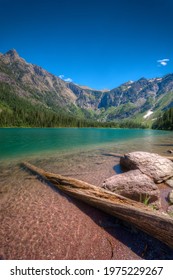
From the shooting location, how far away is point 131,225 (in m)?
6.22

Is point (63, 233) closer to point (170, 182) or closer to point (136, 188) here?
point (136, 188)

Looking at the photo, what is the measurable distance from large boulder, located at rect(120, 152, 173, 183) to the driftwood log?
5738 millimetres

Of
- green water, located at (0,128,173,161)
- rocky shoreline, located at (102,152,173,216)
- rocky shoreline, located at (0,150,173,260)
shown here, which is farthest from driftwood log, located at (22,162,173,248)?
green water, located at (0,128,173,161)

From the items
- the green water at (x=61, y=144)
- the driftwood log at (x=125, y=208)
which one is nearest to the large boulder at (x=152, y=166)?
the driftwood log at (x=125, y=208)

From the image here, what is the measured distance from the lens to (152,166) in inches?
481

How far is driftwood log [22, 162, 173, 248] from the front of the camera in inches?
193

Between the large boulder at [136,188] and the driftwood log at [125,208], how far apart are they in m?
1.78

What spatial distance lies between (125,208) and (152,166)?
23.7 feet

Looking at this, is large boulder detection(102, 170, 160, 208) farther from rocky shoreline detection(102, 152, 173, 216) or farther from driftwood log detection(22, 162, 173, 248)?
driftwood log detection(22, 162, 173, 248)

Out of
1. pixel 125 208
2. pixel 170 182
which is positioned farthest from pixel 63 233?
pixel 170 182

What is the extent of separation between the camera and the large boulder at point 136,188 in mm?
8384

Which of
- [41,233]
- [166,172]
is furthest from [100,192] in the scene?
[166,172]
